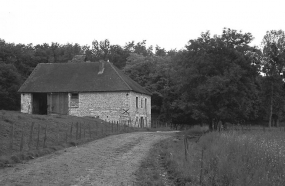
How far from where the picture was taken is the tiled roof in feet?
133

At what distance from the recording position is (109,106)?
4000 centimetres

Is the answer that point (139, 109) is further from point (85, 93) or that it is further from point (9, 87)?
point (9, 87)

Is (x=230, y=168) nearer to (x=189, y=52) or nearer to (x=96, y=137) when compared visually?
(x=96, y=137)

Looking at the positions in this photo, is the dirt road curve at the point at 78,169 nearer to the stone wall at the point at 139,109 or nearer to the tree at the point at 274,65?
the stone wall at the point at 139,109

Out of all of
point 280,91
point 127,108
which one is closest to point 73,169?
point 127,108

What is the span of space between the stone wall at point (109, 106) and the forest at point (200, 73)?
222 inches

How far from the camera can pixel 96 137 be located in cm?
2184

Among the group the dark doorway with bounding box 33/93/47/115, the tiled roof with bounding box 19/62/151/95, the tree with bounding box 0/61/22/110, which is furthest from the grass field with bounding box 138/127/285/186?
the tree with bounding box 0/61/22/110

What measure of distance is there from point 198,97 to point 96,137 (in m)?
11.9

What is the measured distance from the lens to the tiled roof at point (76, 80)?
4049 cm

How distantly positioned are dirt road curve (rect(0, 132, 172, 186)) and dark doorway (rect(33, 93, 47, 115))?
93.9 feet

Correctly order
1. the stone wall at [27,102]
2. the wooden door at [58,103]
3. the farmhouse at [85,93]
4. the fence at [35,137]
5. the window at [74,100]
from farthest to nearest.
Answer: the stone wall at [27,102] → the wooden door at [58,103] → the window at [74,100] → the farmhouse at [85,93] → the fence at [35,137]

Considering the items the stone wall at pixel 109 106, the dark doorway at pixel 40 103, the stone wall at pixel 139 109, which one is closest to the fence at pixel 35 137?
the stone wall at pixel 109 106

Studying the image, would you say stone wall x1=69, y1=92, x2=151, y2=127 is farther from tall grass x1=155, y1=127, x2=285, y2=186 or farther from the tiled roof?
tall grass x1=155, y1=127, x2=285, y2=186
